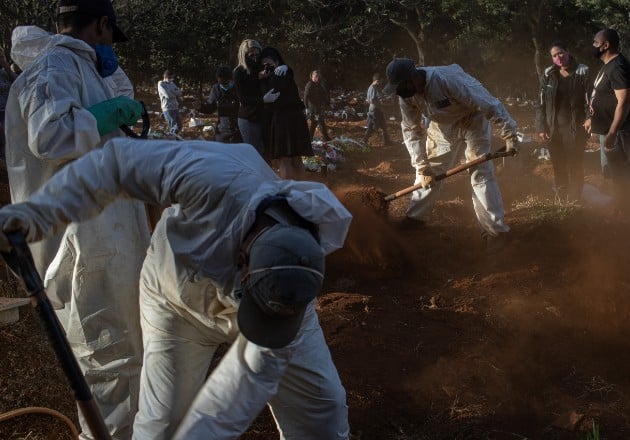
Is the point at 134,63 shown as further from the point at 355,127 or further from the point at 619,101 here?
the point at 619,101

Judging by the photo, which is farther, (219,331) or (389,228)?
(389,228)

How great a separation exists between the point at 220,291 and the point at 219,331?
8.9 inches

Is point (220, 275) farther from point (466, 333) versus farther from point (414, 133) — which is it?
point (414, 133)

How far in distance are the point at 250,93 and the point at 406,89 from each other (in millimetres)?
2324

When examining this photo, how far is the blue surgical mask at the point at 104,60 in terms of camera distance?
304cm

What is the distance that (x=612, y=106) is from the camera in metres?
6.80

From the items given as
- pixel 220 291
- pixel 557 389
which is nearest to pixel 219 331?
pixel 220 291

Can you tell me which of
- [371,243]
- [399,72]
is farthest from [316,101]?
[399,72]

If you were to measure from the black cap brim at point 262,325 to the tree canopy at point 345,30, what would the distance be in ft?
50.0

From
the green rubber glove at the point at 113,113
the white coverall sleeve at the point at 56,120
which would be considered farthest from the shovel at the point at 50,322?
the green rubber glove at the point at 113,113

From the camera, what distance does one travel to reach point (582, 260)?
6145 millimetres

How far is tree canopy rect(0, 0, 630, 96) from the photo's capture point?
748 inches

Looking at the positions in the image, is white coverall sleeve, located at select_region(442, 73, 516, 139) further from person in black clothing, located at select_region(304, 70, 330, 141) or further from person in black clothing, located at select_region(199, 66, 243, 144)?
person in black clothing, located at select_region(304, 70, 330, 141)

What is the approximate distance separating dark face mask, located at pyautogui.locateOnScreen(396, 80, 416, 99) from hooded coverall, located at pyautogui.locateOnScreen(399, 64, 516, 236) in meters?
0.13
